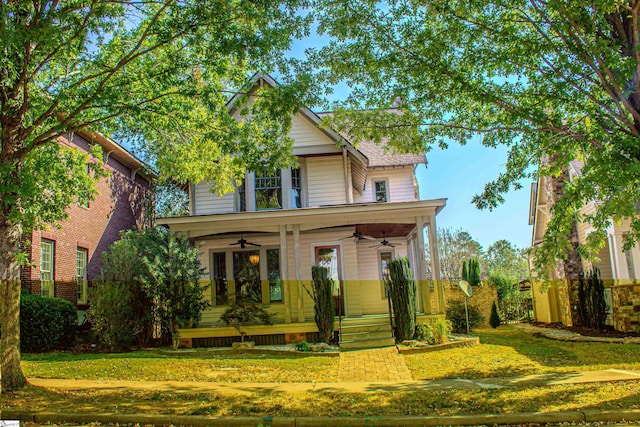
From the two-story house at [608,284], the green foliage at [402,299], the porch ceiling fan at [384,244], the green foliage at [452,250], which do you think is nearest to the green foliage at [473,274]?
the two-story house at [608,284]

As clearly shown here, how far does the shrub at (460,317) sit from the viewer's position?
58.6ft

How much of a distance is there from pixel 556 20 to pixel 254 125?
19.4 feet

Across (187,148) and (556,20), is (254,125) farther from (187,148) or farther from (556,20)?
(556,20)

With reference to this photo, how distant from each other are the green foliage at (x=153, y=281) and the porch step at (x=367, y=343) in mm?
4301

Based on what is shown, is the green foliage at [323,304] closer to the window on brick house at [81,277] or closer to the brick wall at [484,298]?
the brick wall at [484,298]

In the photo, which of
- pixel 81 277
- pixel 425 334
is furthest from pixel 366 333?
pixel 81 277

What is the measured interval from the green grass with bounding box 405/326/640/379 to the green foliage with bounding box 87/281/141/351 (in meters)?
7.54

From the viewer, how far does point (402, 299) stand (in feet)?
46.4

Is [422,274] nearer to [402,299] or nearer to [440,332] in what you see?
[402,299]

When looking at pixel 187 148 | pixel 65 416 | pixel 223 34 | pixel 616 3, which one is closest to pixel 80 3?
pixel 223 34

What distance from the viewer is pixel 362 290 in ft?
60.6

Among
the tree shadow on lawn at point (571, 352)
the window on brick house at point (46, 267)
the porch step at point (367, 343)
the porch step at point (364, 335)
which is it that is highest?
the window on brick house at point (46, 267)

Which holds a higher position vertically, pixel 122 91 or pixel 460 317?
pixel 122 91

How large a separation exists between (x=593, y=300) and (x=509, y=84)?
8097 millimetres
